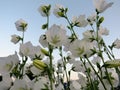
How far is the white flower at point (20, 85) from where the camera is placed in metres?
1.10

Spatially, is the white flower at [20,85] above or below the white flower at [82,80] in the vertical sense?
above

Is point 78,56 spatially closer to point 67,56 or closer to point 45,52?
point 45,52

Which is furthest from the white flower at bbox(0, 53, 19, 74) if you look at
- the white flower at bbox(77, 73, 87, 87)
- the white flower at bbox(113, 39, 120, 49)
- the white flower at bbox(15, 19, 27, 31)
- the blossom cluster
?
the white flower at bbox(113, 39, 120, 49)

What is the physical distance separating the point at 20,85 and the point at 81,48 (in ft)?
1.23

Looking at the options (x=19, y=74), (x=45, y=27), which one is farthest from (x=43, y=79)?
(x=45, y=27)

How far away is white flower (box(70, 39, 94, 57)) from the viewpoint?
1324mm

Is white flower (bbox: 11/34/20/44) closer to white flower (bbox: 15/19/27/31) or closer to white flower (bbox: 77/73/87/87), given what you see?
white flower (bbox: 15/19/27/31)

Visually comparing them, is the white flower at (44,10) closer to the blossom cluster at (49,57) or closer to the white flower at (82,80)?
the blossom cluster at (49,57)

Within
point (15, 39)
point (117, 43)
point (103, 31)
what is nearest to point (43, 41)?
point (15, 39)

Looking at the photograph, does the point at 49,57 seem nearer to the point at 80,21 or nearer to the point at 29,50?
the point at 29,50

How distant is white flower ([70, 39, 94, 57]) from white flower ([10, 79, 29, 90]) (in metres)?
0.33

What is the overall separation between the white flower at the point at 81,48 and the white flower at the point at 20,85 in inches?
12.9

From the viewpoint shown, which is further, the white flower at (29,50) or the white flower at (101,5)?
the white flower at (101,5)

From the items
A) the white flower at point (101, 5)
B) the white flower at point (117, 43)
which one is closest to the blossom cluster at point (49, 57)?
the white flower at point (101, 5)
